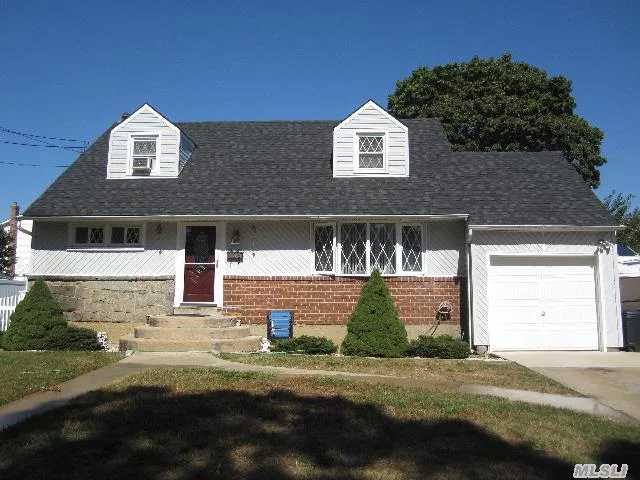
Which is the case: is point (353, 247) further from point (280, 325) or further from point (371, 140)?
point (371, 140)

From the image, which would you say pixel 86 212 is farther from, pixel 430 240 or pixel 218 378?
pixel 430 240

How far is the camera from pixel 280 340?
41.8 feet

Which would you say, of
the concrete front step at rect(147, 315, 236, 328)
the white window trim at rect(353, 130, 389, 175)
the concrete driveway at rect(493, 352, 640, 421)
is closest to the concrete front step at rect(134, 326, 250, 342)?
the concrete front step at rect(147, 315, 236, 328)

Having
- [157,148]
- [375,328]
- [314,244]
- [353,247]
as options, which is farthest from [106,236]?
[375,328]

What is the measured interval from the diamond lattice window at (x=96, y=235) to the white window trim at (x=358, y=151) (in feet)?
22.5

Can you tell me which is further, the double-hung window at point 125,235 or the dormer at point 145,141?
the dormer at point 145,141

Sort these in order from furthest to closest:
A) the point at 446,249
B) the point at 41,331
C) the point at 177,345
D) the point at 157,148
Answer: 1. the point at 157,148
2. the point at 446,249
3. the point at 41,331
4. the point at 177,345

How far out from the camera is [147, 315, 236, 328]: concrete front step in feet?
42.0

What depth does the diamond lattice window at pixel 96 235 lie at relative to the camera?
47.3 feet

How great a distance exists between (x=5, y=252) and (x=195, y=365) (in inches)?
905

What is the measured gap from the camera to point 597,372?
32.7 ft

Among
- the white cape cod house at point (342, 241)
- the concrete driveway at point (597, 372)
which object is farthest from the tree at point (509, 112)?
the concrete driveway at point (597, 372)

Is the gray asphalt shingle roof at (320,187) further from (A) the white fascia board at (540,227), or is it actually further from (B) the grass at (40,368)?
(B) the grass at (40,368)

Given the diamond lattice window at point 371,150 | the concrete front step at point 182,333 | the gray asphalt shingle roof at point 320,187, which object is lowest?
the concrete front step at point 182,333
